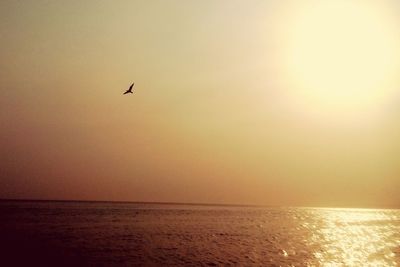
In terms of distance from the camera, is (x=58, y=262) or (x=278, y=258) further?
(x=278, y=258)

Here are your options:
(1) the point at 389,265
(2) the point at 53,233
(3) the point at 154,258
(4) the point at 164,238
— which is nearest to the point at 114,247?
(3) the point at 154,258

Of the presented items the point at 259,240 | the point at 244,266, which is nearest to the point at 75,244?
the point at 244,266

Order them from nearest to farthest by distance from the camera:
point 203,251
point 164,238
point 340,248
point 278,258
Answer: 1. point 278,258
2. point 203,251
3. point 340,248
4. point 164,238

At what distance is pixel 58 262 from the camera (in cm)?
2633

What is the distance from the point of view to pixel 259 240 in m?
42.4

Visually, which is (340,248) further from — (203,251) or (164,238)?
(164,238)

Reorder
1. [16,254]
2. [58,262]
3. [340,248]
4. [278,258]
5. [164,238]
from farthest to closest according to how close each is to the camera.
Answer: [164,238] → [340,248] → [278,258] → [16,254] → [58,262]

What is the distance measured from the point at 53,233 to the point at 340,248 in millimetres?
31223

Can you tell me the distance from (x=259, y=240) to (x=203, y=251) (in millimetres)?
11358

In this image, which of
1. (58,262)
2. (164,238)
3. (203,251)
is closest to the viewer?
(58,262)

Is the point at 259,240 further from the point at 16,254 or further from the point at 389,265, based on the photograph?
the point at 16,254

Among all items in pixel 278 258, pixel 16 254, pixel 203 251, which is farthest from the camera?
pixel 203 251

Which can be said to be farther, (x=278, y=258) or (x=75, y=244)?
(x=75, y=244)

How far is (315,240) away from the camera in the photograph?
43531 mm
